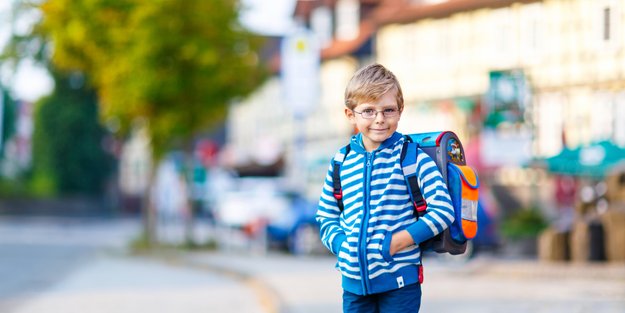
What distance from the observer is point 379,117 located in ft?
14.4

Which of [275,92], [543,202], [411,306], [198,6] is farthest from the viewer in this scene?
[275,92]

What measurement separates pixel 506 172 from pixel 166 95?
14.7 meters

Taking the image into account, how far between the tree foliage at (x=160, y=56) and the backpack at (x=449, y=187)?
19.0 metres

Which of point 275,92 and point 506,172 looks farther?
point 275,92

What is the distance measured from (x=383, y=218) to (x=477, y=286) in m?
9.55

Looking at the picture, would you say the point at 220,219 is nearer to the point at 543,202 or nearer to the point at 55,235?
the point at 55,235

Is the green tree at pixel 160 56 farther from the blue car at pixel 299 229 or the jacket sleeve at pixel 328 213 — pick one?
the jacket sleeve at pixel 328 213

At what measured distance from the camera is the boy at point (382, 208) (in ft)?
14.4

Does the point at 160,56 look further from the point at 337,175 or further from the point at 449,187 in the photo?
the point at 449,187

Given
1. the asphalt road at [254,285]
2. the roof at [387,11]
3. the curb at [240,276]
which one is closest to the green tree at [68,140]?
the roof at [387,11]

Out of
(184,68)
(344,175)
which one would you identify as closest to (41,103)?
(184,68)

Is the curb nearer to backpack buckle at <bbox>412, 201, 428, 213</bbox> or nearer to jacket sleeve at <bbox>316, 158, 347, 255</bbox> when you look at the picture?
jacket sleeve at <bbox>316, 158, 347, 255</bbox>

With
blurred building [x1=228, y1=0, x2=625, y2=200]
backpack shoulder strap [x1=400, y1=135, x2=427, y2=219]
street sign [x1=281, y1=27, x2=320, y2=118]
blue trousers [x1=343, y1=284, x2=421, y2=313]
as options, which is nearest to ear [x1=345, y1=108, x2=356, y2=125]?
backpack shoulder strap [x1=400, y1=135, x2=427, y2=219]

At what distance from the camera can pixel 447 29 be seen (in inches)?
1601
